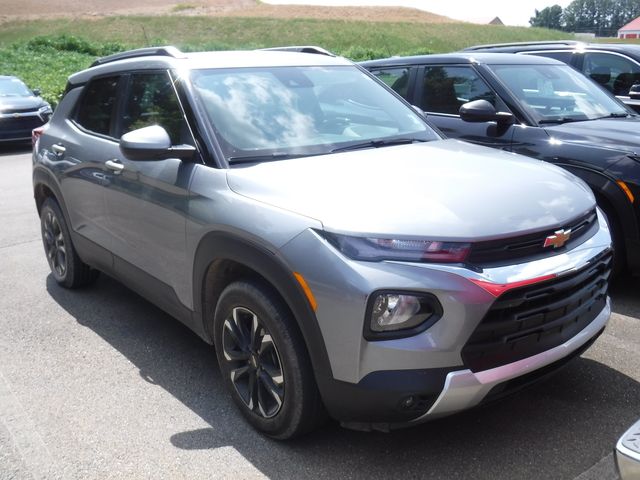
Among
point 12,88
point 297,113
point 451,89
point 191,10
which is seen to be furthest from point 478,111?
point 191,10

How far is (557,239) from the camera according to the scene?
9.12 feet

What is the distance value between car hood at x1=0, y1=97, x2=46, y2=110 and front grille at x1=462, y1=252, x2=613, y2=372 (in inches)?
550

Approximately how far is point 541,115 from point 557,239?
9.52 ft

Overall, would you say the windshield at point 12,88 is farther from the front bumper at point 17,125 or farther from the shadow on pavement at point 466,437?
the shadow on pavement at point 466,437

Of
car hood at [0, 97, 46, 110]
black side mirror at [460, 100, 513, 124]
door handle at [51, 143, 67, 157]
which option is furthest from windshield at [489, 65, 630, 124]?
car hood at [0, 97, 46, 110]

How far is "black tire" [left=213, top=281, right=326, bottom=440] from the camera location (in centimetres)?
278

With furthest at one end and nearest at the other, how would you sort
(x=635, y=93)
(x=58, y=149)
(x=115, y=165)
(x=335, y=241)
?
Result: (x=635, y=93) < (x=58, y=149) < (x=115, y=165) < (x=335, y=241)

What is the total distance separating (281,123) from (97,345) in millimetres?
1917

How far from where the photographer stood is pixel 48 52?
3716 cm

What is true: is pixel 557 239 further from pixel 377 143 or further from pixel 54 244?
pixel 54 244

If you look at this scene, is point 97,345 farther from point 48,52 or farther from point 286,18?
point 286,18

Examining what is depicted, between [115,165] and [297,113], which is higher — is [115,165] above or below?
below

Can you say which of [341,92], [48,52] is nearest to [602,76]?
[341,92]

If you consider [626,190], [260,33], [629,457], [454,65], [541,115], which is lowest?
[260,33]
